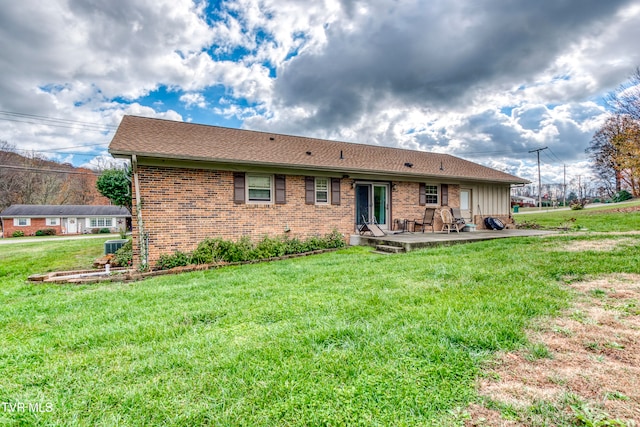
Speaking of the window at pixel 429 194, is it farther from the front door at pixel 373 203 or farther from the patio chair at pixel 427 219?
the front door at pixel 373 203

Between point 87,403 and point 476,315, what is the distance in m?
3.63

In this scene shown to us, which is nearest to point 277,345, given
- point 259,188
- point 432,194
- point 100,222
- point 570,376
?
point 570,376

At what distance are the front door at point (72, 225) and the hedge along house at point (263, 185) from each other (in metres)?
32.3

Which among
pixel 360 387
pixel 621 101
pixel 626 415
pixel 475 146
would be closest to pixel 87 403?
pixel 360 387

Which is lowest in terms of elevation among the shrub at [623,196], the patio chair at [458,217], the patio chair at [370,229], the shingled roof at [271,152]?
the patio chair at [370,229]

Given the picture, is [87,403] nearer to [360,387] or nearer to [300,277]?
[360,387]

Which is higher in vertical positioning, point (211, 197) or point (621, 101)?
point (621, 101)

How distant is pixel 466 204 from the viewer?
47.0 ft

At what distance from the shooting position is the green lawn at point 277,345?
199 cm

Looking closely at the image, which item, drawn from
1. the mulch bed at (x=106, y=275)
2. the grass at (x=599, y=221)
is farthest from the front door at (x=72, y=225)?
the grass at (x=599, y=221)

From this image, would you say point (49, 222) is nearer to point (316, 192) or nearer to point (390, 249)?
point (316, 192)

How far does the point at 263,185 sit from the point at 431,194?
7.84m

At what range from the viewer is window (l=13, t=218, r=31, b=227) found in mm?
30828

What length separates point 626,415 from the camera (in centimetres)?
173
